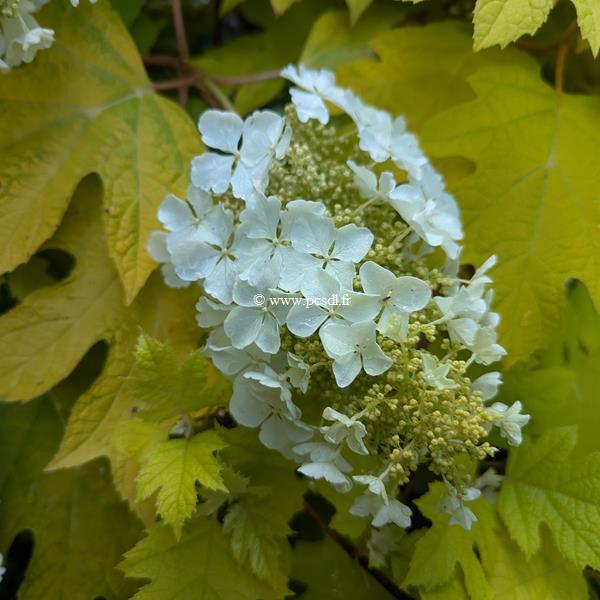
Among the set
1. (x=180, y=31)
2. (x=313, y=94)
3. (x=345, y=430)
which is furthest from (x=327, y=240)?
(x=180, y=31)

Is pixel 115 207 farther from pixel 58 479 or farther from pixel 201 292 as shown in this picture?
pixel 58 479

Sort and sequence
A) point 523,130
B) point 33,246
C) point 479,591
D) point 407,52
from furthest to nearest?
point 407,52
point 523,130
point 33,246
point 479,591

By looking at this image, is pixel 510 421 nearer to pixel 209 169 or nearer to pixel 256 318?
pixel 256 318

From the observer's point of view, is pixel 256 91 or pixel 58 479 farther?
pixel 256 91

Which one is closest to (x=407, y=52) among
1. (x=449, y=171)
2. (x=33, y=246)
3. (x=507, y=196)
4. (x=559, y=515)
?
(x=449, y=171)

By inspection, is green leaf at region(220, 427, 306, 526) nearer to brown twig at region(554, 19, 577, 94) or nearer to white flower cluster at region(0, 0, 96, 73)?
white flower cluster at region(0, 0, 96, 73)

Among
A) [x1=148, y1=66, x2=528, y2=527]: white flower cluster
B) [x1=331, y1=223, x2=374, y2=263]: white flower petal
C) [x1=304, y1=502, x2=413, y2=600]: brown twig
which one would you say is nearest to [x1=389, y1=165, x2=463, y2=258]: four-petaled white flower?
[x1=148, y1=66, x2=528, y2=527]: white flower cluster
